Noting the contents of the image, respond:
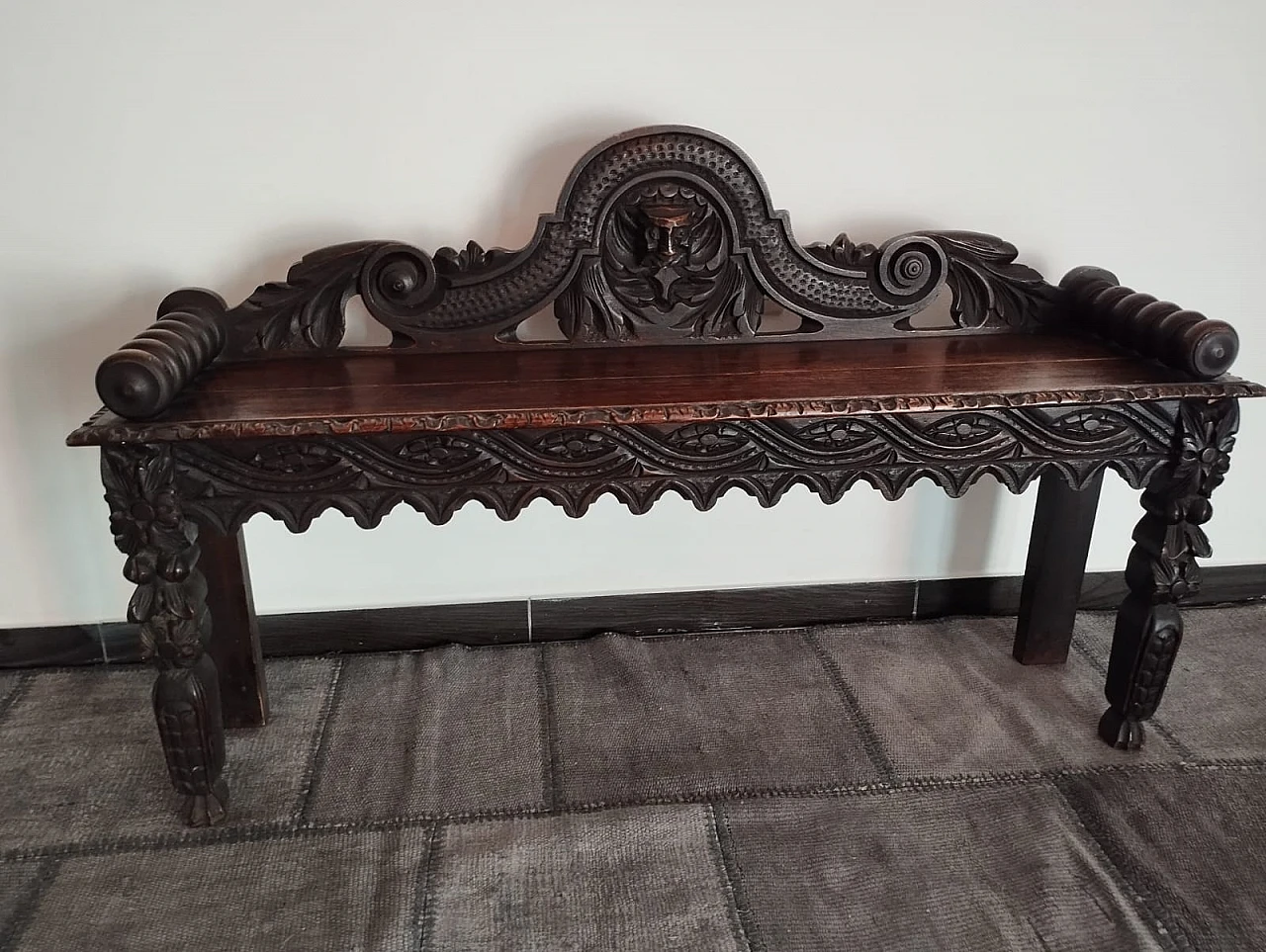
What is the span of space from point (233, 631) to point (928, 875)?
1.32 meters

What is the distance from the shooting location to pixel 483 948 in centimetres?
143

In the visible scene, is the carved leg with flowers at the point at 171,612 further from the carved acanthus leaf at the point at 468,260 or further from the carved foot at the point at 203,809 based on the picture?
the carved acanthus leaf at the point at 468,260

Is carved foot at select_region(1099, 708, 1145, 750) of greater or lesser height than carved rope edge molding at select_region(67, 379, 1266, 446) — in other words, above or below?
below

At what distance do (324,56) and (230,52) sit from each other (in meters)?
0.16

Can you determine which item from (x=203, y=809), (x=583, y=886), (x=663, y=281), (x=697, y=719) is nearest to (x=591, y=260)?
(x=663, y=281)

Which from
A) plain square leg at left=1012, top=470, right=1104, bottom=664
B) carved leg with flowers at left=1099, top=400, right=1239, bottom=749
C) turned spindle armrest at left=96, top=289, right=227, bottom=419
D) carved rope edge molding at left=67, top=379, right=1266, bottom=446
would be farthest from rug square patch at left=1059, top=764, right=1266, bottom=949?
turned spindle armrest at left=96, top=289, right=227, bottom=419

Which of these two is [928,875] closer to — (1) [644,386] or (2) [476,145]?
(1) [644,386]

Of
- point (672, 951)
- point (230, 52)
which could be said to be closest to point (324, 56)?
point (230, 52)

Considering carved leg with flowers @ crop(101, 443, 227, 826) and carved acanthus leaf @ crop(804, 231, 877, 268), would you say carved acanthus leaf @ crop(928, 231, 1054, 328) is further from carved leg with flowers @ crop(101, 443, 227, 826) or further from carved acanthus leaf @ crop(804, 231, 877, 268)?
carved leg with flowers @ crop(101, 443, 227, 826)

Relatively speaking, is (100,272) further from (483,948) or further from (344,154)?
(483,948)

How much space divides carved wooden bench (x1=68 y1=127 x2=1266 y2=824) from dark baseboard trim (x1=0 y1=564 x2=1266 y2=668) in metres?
0.28

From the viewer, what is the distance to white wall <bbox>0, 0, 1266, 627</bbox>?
172 centimetres

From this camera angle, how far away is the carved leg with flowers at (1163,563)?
1.60 m

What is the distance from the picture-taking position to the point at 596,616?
2.19 m
